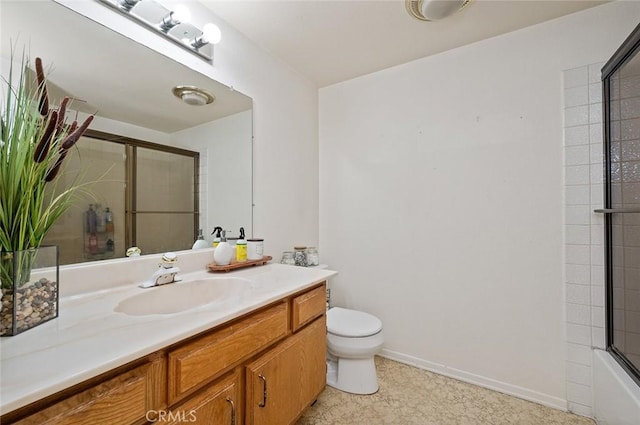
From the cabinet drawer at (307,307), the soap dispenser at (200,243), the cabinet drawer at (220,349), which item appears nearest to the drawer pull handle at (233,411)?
the cabinet drawer at (220,349)

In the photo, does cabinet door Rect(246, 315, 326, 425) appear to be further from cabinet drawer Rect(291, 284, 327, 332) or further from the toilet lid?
the toilet lid

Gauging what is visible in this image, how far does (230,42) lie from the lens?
5.42ft

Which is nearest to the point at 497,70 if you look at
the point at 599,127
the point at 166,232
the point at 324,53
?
the point at 599,127

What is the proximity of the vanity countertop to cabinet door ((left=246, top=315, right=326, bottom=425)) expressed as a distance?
27 centimetres

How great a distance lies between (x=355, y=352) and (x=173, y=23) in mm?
2014

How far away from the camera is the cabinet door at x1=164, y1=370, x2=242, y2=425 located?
2.54 ft

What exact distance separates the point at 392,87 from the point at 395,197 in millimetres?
861

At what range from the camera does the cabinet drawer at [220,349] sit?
2.52ft

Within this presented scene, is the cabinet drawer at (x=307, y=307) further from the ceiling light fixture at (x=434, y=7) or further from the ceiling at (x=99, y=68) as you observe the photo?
the ceiling light fixture at (x=434, y=7)

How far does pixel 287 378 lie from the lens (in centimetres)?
119

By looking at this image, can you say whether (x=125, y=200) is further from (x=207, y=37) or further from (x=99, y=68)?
(x=207, y=37)

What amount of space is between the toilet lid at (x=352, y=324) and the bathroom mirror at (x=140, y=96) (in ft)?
2.76

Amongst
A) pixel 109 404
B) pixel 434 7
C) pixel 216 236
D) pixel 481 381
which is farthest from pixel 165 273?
pixel 481 381

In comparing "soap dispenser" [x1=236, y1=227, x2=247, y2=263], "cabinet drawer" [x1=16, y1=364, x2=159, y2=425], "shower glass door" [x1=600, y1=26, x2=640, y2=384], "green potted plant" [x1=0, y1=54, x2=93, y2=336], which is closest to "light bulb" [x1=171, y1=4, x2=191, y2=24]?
"green potted plant" [x1=0, y1=54, x2=93, y2=336]
